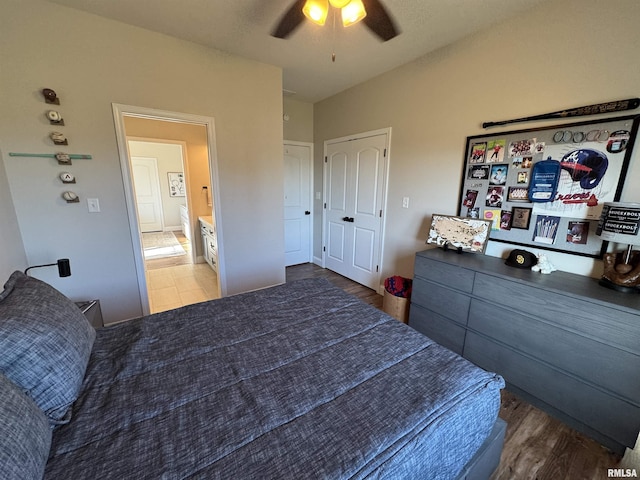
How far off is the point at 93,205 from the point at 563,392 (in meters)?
3.72

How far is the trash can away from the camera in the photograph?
2.58m

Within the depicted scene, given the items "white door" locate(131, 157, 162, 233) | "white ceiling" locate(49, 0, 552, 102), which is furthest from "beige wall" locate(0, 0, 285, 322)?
"white door" locate(131, 157, 162, 233)

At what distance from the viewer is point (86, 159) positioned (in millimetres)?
2174

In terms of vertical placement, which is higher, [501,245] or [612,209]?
[612,209]

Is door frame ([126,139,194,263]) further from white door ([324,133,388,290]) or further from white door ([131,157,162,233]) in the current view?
white door ([131,157,162,233])

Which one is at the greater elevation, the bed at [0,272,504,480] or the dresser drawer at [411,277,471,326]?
the bed at [0,272,504,480]

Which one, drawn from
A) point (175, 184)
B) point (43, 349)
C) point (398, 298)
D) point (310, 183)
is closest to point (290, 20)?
point (43, 349)

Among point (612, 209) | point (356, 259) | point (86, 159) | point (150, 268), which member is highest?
point (86, 159)

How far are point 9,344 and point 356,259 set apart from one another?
3273mm

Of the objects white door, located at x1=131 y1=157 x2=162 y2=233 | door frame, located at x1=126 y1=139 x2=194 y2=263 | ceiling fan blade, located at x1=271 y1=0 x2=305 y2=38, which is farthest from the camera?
white door, located at x1=131 y1=157 x2=162 y2=233

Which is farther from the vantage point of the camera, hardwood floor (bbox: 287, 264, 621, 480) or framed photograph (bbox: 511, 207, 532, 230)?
framed photograph (bbox: 511, 207, 532, 230)

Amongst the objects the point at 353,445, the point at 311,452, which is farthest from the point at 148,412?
the point at 353,445

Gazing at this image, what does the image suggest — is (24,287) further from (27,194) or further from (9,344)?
(27,194)

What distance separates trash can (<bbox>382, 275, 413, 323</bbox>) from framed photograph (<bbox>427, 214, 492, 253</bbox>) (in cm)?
55
